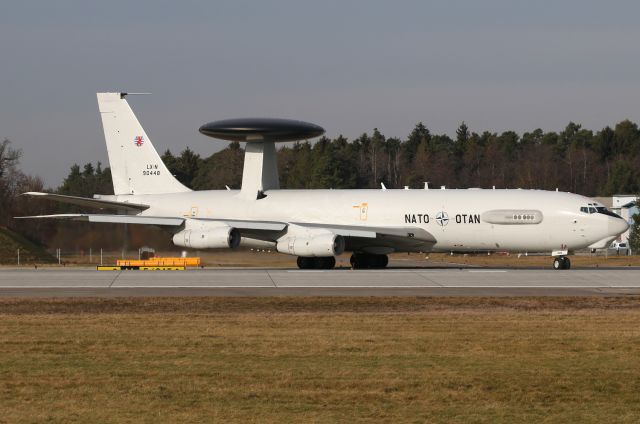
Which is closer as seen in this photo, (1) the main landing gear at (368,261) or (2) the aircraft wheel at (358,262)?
(1) the main landing gear at (368,261)

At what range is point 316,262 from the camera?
46.8 metres

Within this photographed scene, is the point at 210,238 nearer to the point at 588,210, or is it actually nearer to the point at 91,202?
the point at 91,202

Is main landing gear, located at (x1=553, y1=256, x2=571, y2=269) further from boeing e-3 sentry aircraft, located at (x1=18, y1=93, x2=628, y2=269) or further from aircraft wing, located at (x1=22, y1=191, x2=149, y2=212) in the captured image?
aircraft wing, located at (x1=22, y1=191, x2=149, y2=212)

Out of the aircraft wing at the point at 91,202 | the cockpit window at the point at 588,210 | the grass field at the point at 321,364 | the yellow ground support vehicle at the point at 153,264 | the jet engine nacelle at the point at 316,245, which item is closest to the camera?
the grass field at the point at 321,364

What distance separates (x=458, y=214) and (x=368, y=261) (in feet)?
19.5

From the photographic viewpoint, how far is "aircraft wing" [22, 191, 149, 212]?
144 feet

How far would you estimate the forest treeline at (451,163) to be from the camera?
128125 mm

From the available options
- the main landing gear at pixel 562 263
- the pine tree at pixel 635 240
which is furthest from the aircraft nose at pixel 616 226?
the pine tree at pixel 635 240

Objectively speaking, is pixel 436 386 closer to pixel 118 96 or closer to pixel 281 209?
pixel 281 209

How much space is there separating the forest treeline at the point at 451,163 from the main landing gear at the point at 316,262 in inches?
2389

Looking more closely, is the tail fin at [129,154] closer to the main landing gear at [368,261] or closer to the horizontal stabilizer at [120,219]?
the horizontal stabilizer at [120,219]

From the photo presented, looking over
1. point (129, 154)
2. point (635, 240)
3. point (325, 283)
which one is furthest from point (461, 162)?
point (325, 283)

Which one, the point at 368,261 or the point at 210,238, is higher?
the point at 210,238

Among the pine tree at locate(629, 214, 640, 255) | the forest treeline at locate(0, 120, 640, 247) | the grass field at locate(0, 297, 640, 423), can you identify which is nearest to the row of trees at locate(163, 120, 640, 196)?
the forest treeline at locate(0, 120, 640, 247)
